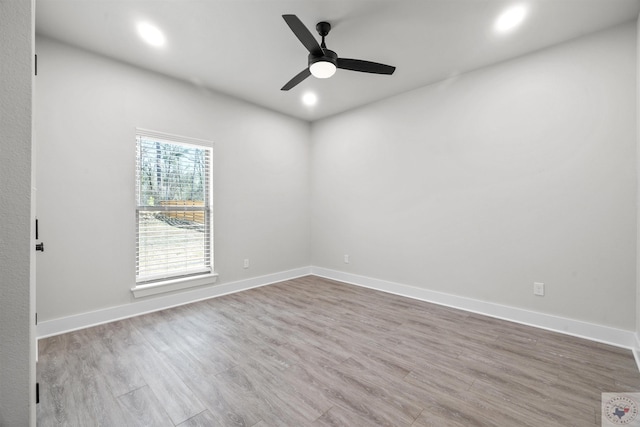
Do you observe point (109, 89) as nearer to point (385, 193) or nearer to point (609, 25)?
point (385, 193)

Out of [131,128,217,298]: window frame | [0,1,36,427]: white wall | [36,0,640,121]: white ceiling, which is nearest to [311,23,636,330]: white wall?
[36,0,640,121]: white ceiling

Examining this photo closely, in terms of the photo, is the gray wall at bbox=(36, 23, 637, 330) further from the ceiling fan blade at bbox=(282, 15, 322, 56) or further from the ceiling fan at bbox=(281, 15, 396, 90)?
the ceiling fan blade at bbox=(282, 15, 322, 56)

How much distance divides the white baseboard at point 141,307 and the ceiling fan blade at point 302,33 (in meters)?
3.10

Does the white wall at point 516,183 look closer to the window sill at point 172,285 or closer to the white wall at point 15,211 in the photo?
the window sill at point 172,285

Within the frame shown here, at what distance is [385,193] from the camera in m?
4.02

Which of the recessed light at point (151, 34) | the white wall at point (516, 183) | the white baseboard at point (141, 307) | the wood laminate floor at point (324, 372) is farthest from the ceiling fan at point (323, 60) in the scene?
the white baseboard at point (141, 307)

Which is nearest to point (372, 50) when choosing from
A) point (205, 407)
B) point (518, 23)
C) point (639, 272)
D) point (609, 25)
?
point (518, 23)

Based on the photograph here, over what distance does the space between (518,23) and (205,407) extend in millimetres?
3757

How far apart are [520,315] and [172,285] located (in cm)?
394

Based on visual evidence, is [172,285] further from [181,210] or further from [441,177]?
[441,177]

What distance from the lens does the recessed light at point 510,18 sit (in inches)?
86.5

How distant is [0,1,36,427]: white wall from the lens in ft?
3.16

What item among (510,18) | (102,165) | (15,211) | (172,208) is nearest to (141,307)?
(172,208)

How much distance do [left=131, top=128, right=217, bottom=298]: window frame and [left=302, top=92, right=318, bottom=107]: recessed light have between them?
147 centimetres
